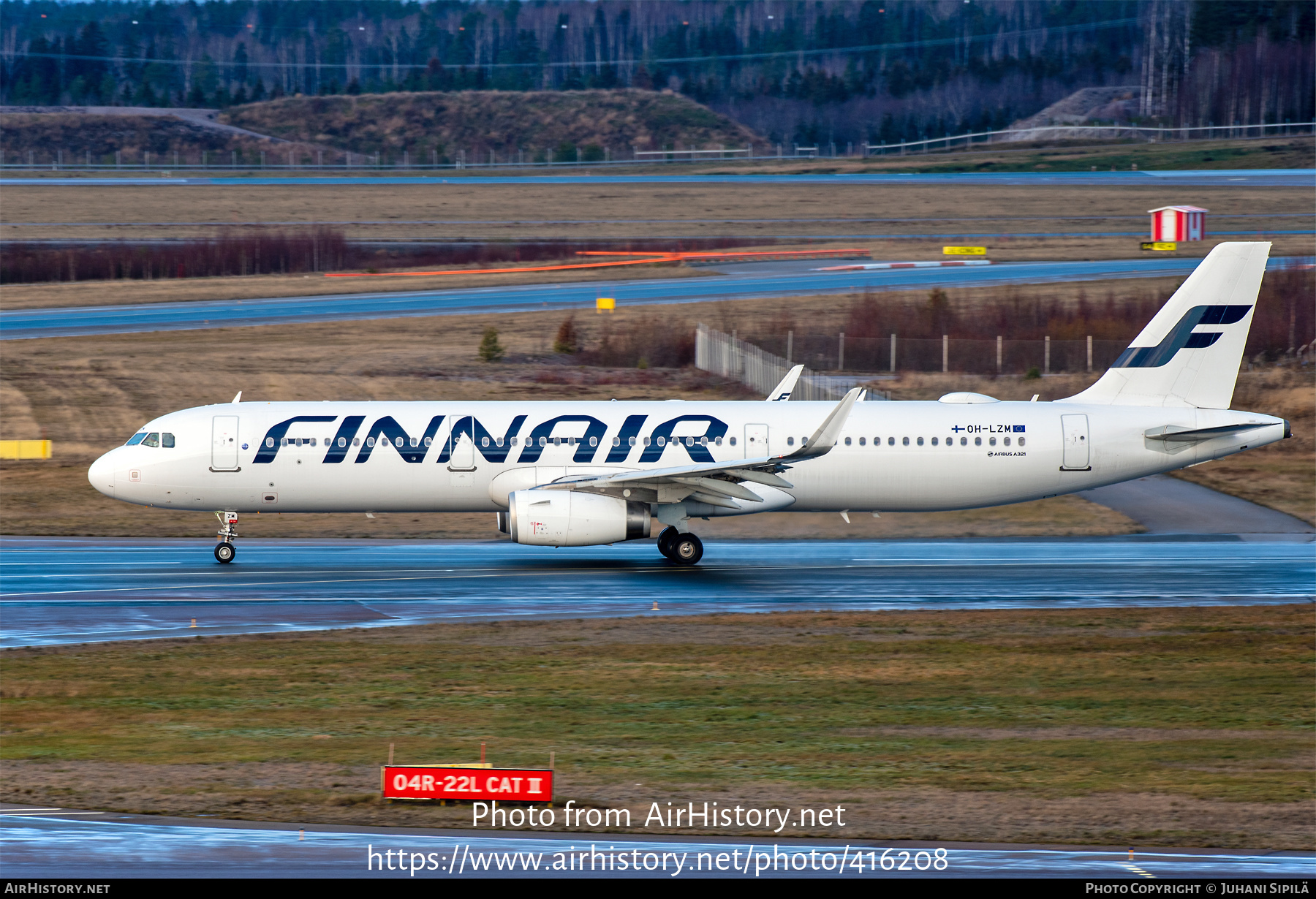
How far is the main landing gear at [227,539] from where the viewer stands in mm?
34906

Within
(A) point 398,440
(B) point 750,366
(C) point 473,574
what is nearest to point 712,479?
(C) point 473,574

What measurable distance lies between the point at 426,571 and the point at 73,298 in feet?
160

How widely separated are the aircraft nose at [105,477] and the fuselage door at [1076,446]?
23117mm

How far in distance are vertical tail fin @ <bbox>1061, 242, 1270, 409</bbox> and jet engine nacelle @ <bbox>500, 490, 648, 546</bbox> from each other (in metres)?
13.2

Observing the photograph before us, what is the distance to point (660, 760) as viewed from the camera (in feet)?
59.3

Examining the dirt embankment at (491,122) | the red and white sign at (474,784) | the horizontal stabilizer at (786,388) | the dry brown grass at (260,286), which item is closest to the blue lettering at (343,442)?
the horizontal stabilizer at (786,388)

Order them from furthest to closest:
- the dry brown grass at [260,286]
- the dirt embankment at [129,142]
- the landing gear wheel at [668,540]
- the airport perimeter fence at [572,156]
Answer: the dirt embankment at [129,142]
the airport perimeter fence at [572,156]
the dry brown grass at [260,286]
the landing gear wheel at [668,540]

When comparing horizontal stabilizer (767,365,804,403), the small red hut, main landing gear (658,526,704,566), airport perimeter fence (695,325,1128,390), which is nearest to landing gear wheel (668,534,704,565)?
main landing gear (658,526,704,566)

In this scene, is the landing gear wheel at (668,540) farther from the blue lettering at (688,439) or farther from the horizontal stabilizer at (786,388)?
the horizontal stabilizer at (786,388)

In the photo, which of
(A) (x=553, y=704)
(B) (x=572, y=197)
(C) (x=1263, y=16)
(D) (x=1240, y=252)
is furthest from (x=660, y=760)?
(C) (x=1263, y=16)

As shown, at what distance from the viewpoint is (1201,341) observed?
36.8 meters

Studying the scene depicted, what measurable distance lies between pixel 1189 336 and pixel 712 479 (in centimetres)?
1289

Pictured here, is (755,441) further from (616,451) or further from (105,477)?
(105,477)

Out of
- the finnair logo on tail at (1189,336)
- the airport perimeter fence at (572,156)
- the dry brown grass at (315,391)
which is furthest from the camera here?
the airport perimeter fence at (572,156)
